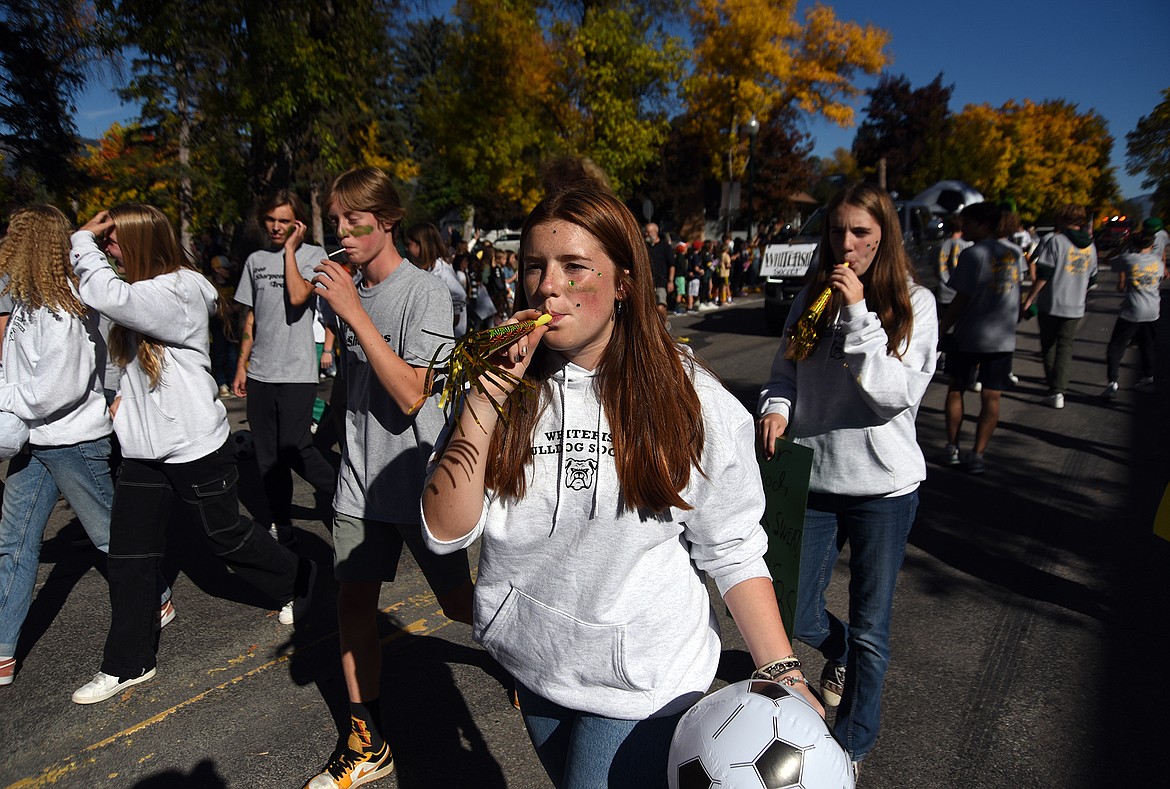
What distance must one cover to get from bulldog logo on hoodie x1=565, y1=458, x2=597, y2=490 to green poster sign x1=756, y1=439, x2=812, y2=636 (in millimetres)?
1014

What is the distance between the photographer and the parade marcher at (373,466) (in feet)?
8.60

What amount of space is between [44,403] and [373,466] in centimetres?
170

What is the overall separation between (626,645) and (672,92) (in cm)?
2522

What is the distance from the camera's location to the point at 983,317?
6.21m

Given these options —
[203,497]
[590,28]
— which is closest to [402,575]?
[203,497]

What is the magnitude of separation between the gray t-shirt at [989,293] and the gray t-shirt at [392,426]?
4.98m

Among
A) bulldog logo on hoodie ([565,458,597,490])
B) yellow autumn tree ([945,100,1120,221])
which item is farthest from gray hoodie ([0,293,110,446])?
yellow autumn tree ([945,100,1120,221])

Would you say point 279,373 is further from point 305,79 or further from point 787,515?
point 305,79

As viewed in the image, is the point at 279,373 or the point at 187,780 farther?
the point at 279,373

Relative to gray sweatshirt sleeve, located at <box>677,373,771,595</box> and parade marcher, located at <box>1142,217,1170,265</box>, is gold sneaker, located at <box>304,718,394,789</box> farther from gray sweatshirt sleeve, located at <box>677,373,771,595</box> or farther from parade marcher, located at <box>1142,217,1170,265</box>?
parade marcher, located at <box>1142,217,1170,265</box>

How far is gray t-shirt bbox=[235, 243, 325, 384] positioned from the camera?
4.56 m

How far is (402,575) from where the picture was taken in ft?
14.9

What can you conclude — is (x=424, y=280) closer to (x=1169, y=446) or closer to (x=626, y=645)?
(x=626, y=645)

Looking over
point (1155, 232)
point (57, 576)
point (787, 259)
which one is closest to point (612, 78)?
point (787, 259)
